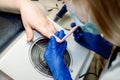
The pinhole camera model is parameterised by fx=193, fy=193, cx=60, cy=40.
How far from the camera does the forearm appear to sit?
→ 1.27 meters

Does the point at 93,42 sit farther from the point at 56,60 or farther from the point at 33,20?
the point at 33,20

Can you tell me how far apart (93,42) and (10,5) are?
23.7 inches

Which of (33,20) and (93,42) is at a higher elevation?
(33,20)

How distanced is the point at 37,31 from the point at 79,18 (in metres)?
0.42

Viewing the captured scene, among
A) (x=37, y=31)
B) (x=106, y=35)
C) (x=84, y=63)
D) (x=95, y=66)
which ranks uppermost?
(x=106, y=35)

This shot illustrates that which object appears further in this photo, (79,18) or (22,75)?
(22,75)

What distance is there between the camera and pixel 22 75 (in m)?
1.06

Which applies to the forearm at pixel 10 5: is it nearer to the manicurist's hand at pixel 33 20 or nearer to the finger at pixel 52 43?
the manicurist's hand at pixel 33 20

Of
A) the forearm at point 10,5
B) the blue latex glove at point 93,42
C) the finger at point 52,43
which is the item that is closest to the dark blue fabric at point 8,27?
the forearm at point 10,5

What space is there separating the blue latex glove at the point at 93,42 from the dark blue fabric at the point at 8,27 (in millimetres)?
371

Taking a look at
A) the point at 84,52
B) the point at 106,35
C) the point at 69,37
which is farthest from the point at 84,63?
the point at 106,35

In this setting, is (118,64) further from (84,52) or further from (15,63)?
(15,63)

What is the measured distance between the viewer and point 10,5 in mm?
1291

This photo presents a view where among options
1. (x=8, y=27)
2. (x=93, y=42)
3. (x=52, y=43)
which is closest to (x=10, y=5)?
(x=8, y=27)
